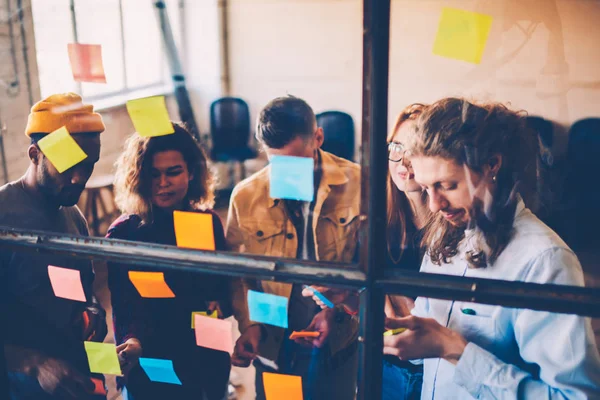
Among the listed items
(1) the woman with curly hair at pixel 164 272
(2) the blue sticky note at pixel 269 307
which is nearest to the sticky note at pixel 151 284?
(1) the woman with curly hair at pixel 164 272

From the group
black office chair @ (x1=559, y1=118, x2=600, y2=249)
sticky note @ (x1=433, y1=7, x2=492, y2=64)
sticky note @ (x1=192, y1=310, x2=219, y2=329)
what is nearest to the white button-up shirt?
sticky note @ (x1=433, y1=7, x2=492, y2=64)

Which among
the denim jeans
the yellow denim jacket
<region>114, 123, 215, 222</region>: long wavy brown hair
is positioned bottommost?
the denim jeans

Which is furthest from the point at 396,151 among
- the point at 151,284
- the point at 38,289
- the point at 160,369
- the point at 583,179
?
the point at 583,179

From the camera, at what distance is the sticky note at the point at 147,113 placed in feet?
4.48

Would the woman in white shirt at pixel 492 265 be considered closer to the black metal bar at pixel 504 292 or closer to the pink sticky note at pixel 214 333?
the black metal bar at pixel 504 292

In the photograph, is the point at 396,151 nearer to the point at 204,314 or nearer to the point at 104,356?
the point at 204,314

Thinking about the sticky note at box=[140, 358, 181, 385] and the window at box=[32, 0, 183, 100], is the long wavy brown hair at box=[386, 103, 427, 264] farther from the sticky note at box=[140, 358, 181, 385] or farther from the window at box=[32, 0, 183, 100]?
the window at box=[32, 0, 183, 100]

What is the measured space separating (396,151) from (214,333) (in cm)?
65

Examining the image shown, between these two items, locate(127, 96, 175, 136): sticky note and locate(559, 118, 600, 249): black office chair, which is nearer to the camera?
locate(127, 96, 175, 136): sticky note

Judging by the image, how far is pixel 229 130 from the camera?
160 inches

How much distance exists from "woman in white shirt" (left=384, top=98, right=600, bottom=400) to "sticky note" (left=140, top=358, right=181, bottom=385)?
705 mm

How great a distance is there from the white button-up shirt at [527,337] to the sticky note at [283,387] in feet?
1.35

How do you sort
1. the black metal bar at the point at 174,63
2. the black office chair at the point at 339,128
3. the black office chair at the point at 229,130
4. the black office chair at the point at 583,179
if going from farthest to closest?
the black office chair at the point at 229,130 < the black metal bar at the point at 174,63 < the black office chair at the point at 583,179 < the black office chair at the point at 339,128

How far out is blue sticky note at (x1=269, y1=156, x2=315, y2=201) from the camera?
1.39m
